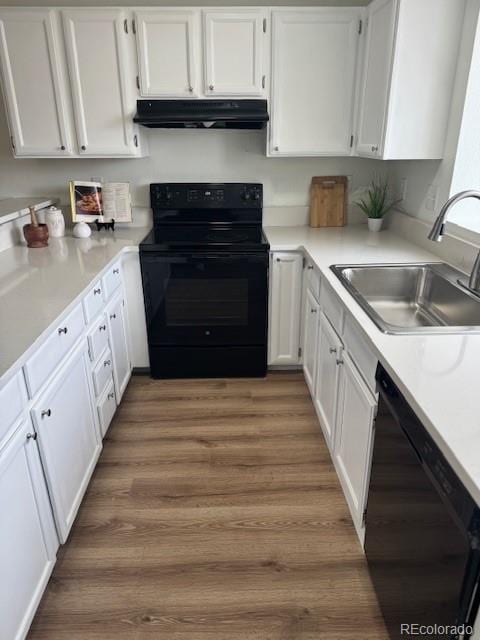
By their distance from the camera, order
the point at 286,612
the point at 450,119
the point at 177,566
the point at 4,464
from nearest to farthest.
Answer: the point at 4,464, the point at 286,612, the point at 177,566, the point at 450,119

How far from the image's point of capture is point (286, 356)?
9.44ft

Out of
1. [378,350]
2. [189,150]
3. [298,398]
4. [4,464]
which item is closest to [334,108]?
[189,150]

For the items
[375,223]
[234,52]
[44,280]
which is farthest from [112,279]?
[375,223]

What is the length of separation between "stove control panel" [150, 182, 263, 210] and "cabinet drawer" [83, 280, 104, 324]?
108 centimetres

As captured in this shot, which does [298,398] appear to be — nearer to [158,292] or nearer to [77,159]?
[158,292]

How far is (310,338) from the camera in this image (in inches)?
101

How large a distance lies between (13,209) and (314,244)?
→ 1.78 m

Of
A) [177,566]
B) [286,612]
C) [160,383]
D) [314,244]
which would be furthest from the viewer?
[160,383]

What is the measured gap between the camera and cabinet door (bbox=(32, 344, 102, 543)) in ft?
4.84

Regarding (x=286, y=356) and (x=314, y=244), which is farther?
(x=286, y=356)

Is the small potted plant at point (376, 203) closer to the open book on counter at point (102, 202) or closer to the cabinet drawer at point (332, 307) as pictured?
the cabinet drawer at point (332, 307)

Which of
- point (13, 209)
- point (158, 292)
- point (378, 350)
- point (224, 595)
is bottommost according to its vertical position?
point (224, 595)

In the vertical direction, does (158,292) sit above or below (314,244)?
below

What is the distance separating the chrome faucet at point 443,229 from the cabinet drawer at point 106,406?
5.30 ft
